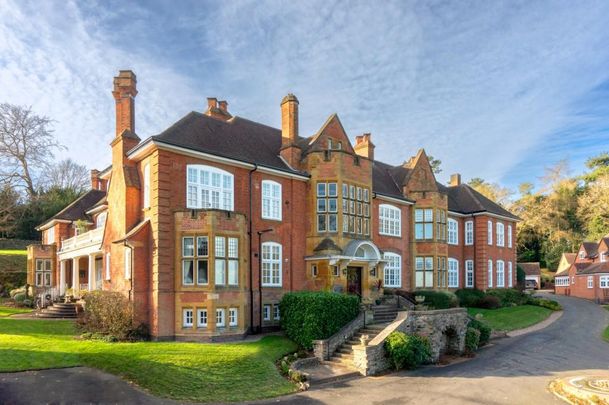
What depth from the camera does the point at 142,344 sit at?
18.6 m

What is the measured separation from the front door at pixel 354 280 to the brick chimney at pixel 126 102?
47.7ft

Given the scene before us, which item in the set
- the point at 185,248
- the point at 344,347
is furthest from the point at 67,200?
the point at 344,347

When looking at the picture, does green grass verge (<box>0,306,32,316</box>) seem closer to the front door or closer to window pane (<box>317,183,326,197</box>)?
window pane (<box>317,183,326,197</box>)

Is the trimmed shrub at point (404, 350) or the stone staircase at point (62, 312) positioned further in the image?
the stone staircase at point (62, 312)

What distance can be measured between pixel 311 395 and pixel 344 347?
17.7 ft

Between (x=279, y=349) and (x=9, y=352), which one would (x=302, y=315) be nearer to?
(x=279, y=349)

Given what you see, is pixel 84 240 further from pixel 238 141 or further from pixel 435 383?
pixel 435 383

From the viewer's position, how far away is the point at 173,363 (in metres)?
16.6

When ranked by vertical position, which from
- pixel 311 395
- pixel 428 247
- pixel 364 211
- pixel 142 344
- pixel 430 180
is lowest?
pixel 311 395

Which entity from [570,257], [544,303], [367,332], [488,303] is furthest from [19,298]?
[570,257]

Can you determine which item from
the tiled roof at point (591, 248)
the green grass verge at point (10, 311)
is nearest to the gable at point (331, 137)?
the green grass verge at point (10, 311)

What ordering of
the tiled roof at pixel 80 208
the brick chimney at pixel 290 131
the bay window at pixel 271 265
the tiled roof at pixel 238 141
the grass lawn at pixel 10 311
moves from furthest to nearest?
the tiled roof at pixel 80 208 → the grass lawn at pixel 10 311 → the brick chimney at pixel 290 131 → the bay window at pixel 271 265 → the tiled roof at pixel 238 141

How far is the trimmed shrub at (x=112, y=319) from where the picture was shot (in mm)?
19516

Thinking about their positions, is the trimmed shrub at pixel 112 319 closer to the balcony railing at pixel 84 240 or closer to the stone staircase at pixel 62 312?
the stone staircase at pixel 62 312
